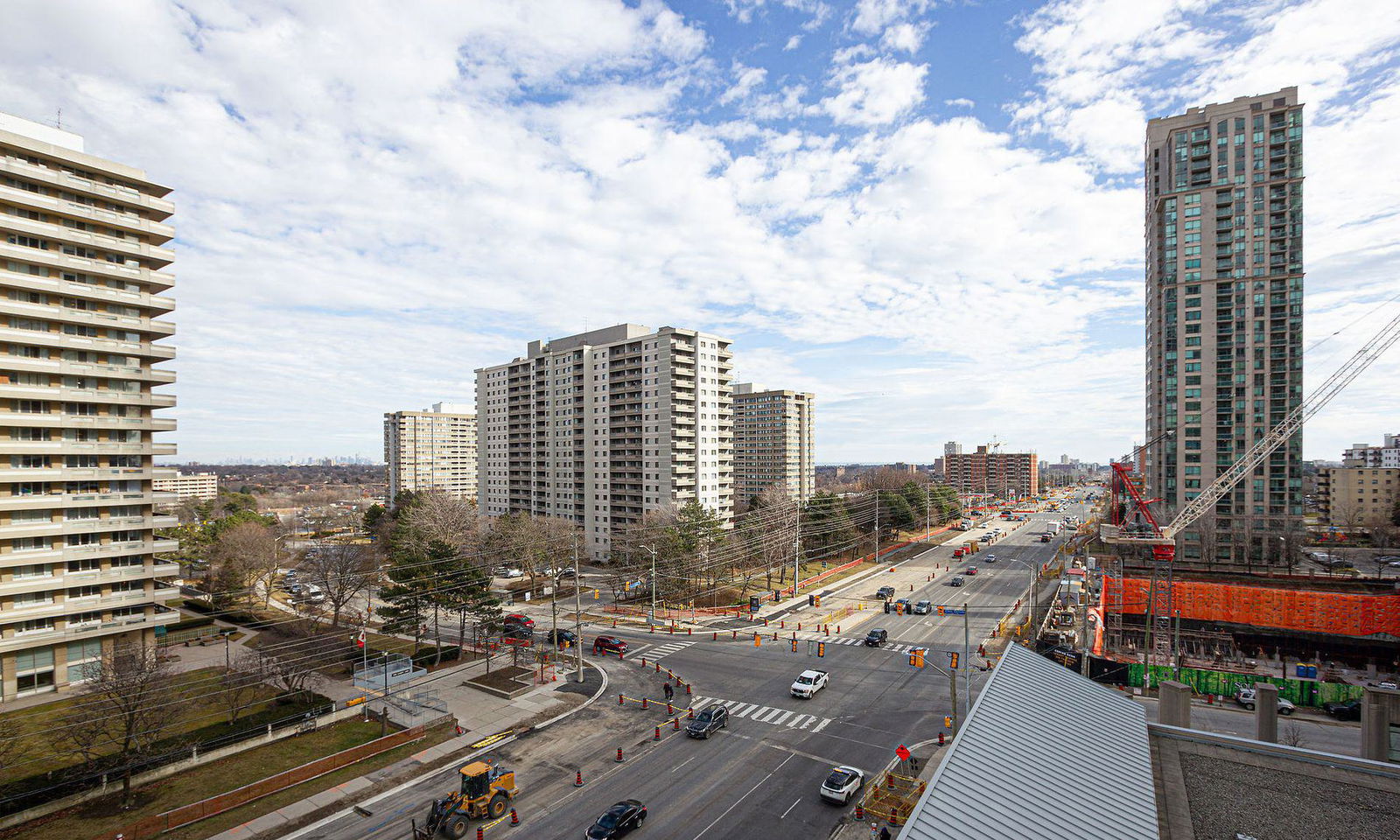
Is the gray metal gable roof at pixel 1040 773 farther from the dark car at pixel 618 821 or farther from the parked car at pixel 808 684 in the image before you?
the parked car at pixel 808 684

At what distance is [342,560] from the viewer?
50.3 m

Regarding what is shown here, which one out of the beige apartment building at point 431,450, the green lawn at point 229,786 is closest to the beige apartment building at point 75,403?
the green lawn at point 229,786

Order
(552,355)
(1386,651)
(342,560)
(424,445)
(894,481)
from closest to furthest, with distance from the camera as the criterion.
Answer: (342,560) → (1386,651) → (552,355) → (894,481) → (424,445)

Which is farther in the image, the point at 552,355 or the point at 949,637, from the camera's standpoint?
the point at 552,355

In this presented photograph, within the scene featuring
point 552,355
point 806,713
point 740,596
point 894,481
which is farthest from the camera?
point 894,481

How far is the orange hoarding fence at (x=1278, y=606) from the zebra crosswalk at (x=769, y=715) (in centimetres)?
4551

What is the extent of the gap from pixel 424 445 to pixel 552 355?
103 meters

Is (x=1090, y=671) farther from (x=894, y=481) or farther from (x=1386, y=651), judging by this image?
(x=894, y=481)

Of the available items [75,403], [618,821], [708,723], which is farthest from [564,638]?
[75,403]

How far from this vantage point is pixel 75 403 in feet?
141

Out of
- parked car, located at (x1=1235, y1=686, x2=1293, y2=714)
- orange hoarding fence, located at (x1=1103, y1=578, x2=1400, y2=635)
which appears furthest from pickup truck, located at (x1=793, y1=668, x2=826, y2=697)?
orange hoarding fence, located at (x1=1103, y1=578, x2=1400, y2=635)

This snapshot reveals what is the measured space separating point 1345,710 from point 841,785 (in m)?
37.2

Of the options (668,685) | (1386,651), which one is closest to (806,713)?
(668,685)

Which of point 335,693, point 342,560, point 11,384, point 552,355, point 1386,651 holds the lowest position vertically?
point 1386,651
